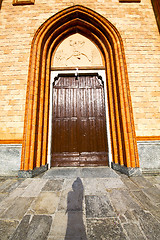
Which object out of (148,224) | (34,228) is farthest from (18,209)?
(148,224)

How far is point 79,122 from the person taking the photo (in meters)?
4.22

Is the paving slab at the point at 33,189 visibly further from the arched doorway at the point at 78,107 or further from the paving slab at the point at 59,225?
the arched doorway at the point at 78,107

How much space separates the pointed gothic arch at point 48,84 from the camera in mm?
3377

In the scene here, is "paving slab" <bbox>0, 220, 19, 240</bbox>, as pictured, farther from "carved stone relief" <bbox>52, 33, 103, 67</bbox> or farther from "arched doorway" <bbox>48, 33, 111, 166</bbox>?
"carved stone relief" <bbox>52, 33, 103, 67</bbox>

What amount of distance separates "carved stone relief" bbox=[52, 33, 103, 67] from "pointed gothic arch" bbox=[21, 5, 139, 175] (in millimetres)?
243

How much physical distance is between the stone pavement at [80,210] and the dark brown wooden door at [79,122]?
54.4 inches

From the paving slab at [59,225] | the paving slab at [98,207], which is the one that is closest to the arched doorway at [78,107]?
the paving slab at [98,207]

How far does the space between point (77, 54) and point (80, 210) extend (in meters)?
5.34

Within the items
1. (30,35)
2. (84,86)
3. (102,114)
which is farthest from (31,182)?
(30,35)

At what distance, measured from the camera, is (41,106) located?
3.85 metres

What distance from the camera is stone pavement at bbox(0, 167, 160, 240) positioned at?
127cm

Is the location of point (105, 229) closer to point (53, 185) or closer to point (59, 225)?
point (59, 225)

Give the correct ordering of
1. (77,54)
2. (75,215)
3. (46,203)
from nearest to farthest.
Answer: (75,215) → (46,203) → (77,54)

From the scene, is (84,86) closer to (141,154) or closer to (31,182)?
(141,154)
